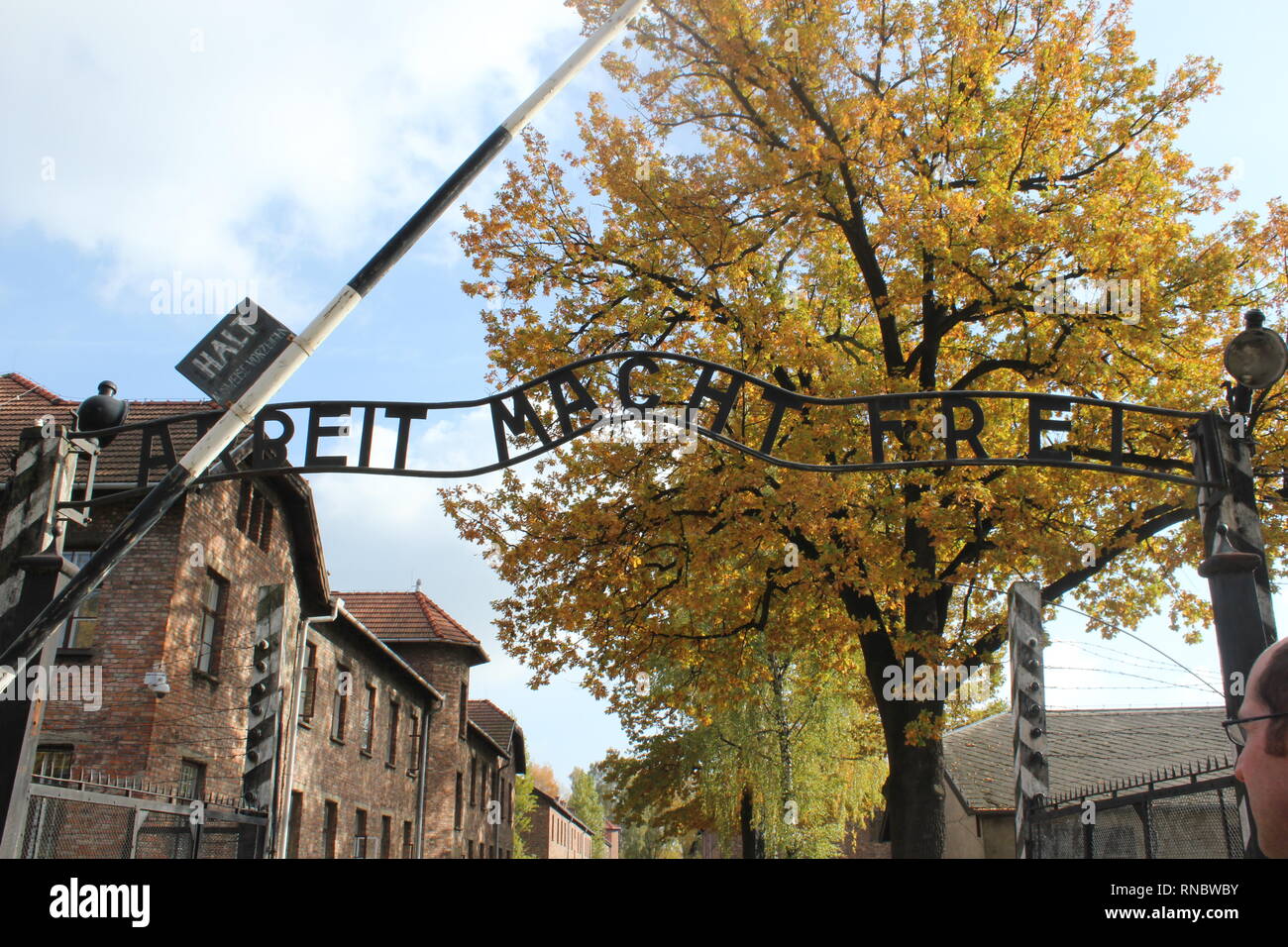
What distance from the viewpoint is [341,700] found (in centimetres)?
2614

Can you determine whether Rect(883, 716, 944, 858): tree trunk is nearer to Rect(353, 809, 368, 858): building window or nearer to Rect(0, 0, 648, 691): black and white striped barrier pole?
Rect(0, 0, 648, 691): black and white striped barrier pole

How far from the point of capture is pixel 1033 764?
945 centimetres

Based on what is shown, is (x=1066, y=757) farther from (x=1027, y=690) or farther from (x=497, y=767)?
(x=497, y=767)

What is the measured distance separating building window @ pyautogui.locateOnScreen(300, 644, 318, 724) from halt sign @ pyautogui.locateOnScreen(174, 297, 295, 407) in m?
18.1

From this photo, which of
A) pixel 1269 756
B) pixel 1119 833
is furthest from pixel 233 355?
pixel 1119 833

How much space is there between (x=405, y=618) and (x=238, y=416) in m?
33.6

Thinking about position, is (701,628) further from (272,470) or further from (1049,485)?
(272,470)

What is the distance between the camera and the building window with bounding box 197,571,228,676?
60.5 ft

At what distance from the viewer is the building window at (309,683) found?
23188 millimetres

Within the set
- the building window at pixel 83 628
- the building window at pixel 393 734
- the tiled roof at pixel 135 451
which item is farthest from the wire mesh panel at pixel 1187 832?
the building window at pixel 393 734

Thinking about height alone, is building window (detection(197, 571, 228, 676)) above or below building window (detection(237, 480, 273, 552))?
below

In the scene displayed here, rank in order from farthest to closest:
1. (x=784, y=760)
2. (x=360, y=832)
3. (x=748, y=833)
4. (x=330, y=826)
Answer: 1. (x=748, y=833)
2. (x=360, y=832)
3. (x=784, y=760)
4. (x=330, y=826)

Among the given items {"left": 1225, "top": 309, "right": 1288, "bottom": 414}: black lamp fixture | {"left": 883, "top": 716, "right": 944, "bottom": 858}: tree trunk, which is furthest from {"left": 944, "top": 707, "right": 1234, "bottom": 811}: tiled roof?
{"left": 1225, "top": 309, "right": 1288, "bottom": 414}: black lamp fixture

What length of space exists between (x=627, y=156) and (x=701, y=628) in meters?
9.45
